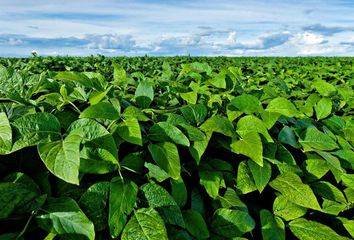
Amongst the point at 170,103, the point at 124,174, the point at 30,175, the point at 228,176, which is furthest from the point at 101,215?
the point at 170,103

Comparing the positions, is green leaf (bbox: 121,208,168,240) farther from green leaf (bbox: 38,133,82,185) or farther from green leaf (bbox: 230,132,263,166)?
green leaf (bbox: 230,132,263,166)

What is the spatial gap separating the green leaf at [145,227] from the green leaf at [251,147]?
1.77 feet

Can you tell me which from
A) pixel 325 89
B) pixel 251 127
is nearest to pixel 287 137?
pixel 251 127

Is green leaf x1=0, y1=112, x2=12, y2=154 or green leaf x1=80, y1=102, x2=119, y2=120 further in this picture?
green leaf x1=80, y1=102, x2=119, y2=120

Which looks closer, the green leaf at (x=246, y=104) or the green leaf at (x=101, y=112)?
the green leaf at (x=101, y=112)

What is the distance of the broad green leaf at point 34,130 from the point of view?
60.2 inches

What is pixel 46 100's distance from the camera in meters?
2.00

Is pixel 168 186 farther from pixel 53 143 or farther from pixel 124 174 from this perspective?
pixel 53 143

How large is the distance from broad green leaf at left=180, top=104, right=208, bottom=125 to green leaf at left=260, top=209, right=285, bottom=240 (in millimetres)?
512

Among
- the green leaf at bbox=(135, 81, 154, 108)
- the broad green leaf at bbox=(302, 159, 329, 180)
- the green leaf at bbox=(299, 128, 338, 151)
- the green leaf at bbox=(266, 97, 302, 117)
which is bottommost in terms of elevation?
the broad green leaf at bbox=(302, 159, 329, 180)

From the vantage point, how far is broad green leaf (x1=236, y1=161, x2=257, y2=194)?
1959mm

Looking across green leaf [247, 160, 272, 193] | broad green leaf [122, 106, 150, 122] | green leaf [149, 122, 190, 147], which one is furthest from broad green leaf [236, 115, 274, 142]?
broad green leaf [122, 106, 150, 122]

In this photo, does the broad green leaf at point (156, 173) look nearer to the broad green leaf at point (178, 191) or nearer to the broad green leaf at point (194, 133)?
the broad green leaf at point (178, 191)

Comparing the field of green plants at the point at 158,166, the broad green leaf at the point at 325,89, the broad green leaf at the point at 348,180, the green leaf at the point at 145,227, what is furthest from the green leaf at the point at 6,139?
the broad green leaf at the point at 325,89
